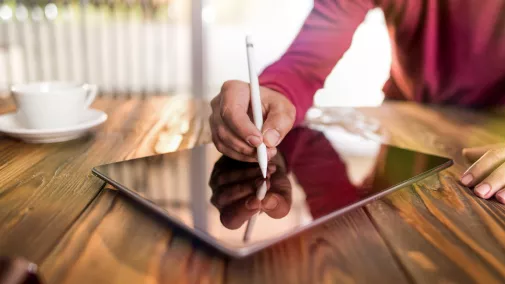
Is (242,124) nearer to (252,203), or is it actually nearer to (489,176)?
(252,203)

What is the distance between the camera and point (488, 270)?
0.29m

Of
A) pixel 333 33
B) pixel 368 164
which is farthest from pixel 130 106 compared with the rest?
pixel 368 164

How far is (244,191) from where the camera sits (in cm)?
38

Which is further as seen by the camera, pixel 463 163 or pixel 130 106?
pixel 130 106

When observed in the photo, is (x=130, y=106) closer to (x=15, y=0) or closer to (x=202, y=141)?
(x=202, y=141)

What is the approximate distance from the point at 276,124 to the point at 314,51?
43cm

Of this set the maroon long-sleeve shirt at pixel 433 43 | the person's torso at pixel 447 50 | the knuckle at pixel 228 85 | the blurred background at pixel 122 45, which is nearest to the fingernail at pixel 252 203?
the knuckle at pixel 228 85

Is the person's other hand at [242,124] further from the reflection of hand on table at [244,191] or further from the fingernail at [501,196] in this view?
the fingernail at [501,196]

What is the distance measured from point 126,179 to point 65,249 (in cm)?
12

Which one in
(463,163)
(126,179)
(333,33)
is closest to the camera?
(126,179)

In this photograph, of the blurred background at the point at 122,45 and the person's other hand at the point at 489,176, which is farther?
the blurred background at the point at 122,45

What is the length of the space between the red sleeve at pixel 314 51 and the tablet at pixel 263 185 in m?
0.14

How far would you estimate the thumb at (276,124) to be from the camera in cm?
45

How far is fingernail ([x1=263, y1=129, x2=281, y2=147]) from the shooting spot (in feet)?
1.48
